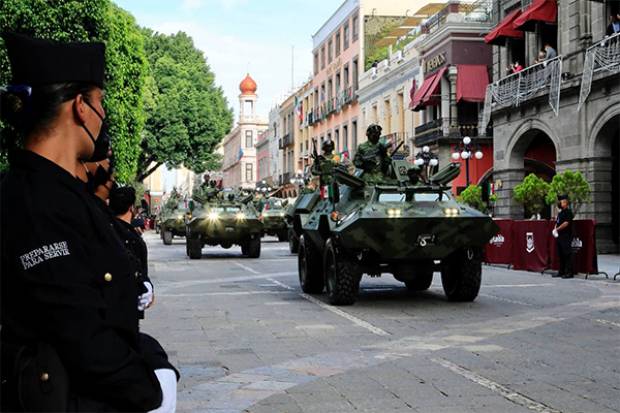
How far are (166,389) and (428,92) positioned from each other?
36.8 m

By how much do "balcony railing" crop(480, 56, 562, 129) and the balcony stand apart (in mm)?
40778

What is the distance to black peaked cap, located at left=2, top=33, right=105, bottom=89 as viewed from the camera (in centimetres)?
238

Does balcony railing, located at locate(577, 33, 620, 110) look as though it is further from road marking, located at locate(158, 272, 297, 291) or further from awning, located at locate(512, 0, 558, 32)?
road marking, located at locate(158, 272, 297, 291)

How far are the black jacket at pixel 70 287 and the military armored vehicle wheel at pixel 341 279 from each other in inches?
376

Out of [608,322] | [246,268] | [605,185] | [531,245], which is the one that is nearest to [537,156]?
[605,185]

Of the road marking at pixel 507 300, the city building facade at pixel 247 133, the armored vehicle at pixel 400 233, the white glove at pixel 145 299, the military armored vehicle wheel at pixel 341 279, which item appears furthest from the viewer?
the city building facade at pixel 247 133

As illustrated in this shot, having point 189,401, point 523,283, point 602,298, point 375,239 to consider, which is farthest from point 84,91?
point 523,283

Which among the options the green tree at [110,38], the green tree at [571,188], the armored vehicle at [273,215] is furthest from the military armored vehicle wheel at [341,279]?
the armored vehicle at [273,215]

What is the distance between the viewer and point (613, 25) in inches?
953

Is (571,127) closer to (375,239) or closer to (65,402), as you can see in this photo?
(375,239)

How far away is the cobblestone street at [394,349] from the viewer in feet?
20.0

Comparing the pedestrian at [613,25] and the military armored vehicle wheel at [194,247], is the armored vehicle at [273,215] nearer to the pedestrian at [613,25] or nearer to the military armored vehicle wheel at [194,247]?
the military armored vehicle wheel at [194,247]

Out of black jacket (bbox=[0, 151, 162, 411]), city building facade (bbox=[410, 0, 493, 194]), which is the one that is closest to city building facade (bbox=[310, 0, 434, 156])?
city building facade (bbox=[410, 0, 493, 194])

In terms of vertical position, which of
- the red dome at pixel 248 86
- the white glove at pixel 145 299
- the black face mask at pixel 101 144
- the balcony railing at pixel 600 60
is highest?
the red dome at pixel 248 86
